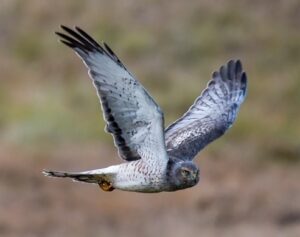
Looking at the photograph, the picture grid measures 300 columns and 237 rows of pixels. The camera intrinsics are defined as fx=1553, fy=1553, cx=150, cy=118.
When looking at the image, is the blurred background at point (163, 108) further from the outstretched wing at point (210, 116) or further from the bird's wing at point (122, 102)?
the bird's wing at point (122, 102)

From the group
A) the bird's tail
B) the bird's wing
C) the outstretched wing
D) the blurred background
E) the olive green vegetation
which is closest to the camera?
the bird's wing

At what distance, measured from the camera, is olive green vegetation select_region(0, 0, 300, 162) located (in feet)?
67.7

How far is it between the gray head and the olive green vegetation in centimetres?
989

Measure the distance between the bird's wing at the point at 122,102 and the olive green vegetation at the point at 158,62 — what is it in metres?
9.83

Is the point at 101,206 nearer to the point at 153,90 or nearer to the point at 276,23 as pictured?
the point at 153,90

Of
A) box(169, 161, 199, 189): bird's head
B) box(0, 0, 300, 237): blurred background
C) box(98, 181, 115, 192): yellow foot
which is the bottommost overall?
box(169, 161, 199, 189): bird's head

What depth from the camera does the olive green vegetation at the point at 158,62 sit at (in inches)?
812

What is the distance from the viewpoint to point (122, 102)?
9867mm

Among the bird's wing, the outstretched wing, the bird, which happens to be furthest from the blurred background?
the bird's wing

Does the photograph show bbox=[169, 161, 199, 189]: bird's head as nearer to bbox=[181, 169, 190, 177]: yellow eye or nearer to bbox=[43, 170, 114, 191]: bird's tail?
bbox=[181, 169, 190, 177]: yellow eye

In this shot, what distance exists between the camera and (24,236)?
17.4 meters

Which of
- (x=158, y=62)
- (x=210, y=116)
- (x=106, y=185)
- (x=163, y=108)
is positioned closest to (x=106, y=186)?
(x=106, y=185)

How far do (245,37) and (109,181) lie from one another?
15385mm

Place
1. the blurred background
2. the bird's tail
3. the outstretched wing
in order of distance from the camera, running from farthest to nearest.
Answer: the blurred background, the outstretched wing, the bird's tail
